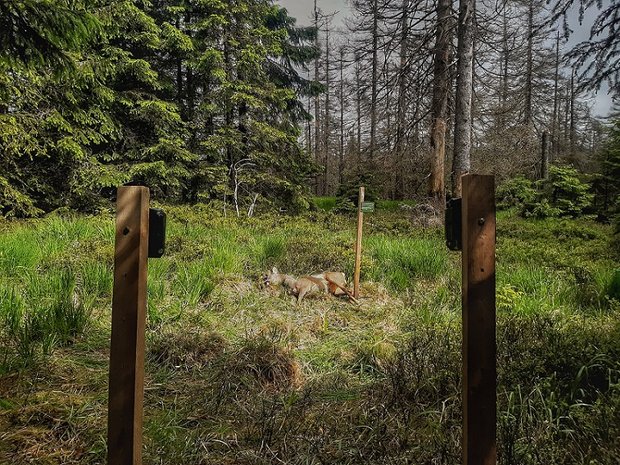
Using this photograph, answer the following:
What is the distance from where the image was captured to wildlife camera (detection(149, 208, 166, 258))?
1498mm

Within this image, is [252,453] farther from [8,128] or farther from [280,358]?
[8,128]

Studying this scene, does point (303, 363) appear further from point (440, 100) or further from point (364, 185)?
point (364, 185)

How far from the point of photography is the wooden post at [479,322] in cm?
139

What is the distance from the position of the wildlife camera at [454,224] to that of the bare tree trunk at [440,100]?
8.85m

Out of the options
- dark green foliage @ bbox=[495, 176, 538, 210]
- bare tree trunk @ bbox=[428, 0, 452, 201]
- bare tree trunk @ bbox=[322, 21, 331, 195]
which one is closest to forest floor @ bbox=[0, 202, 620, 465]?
bare tree trunk @ bbox=[428, 0, 452, 201]

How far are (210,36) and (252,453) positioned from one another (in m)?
12.4

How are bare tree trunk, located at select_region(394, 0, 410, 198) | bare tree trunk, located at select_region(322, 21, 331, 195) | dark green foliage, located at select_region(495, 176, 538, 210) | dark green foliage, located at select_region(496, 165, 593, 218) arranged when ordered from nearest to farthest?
bare tree trunk, located at select_region(394, 0, 410, 198) < dark green foliage, located at select_region(496, 165, 593, 218) < dark green foliage, located at select_region(495, 176, 538, 210) < bare tree trunk, located at select_region(322, 21, 331, 195)

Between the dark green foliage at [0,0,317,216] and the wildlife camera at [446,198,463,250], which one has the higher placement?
the dark green foliage at [0,0,317,216]

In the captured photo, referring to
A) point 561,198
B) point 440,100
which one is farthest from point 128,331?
point 561,198

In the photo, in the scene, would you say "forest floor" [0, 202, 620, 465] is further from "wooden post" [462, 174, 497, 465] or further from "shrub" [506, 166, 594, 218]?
"shrub" [506, 166, 594, 218]

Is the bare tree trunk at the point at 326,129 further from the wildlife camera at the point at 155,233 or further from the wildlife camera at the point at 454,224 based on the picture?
the wildlife camera at the point at 155,233

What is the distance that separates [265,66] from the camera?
14.2 meters

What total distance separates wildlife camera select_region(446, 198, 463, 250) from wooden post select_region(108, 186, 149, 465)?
118 cm

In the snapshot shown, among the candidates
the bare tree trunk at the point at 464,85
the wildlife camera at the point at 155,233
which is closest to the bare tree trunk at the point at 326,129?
the bare tree trunk at the point at 464,85
